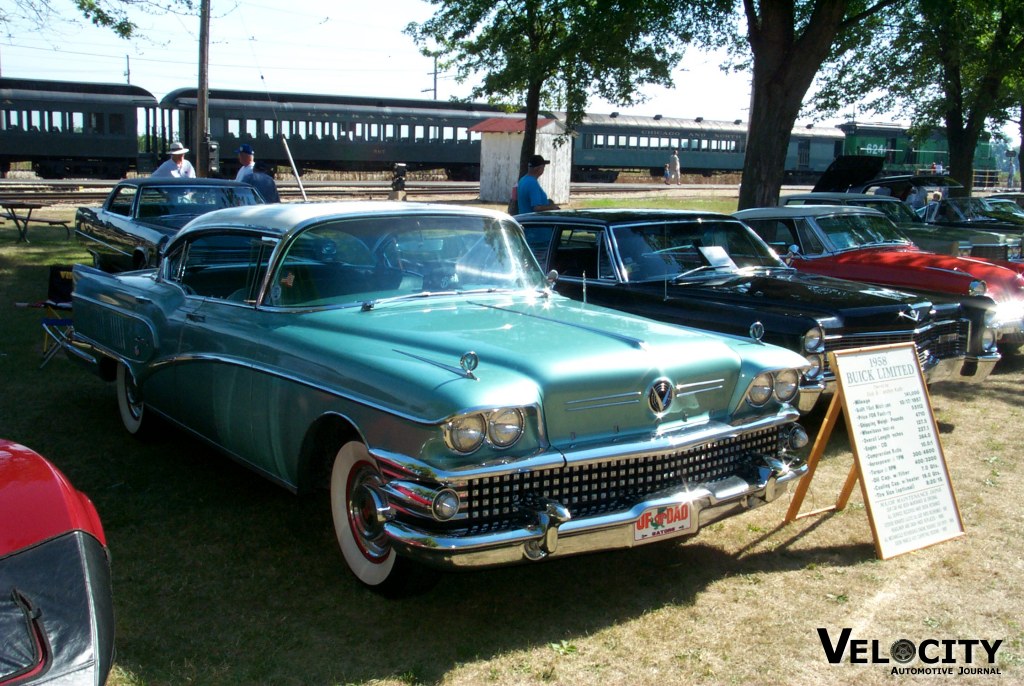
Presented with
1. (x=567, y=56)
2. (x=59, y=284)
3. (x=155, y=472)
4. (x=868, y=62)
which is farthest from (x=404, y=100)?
(x=155, y=472)

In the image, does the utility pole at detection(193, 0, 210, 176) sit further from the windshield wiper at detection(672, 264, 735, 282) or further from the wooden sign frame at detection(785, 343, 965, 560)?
the wooden sign frame at detection(785, 343, 965, 560)

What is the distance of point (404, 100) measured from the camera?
3869 cm

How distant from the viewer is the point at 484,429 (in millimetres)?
3393

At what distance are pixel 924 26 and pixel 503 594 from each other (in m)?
17.2

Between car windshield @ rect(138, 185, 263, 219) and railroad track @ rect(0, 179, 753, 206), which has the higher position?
car windshield @ rect(138, 185, 263, 219)

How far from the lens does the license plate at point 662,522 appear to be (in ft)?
11.9

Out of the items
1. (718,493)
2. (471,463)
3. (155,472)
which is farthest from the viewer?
(155,472)

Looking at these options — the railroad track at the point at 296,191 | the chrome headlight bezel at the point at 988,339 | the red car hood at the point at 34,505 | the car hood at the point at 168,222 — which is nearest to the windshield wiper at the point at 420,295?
the red car hood at the point at 34,505

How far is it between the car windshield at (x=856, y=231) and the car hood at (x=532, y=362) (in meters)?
4.84

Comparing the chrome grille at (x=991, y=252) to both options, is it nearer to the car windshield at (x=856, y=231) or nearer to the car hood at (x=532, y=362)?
the car windshield at (x=856, y=231)

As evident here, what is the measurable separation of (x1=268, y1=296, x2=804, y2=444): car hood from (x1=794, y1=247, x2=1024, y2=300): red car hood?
4.23 meters

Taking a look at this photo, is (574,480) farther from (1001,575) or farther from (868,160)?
(868,160)

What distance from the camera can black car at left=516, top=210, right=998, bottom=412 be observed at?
611cm

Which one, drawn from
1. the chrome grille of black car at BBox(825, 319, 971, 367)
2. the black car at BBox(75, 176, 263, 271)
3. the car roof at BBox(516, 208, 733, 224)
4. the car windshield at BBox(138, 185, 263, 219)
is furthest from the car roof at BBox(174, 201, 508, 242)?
the car windshield at BBox(138, 185, 263, 219)
